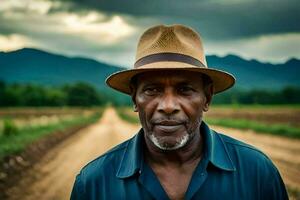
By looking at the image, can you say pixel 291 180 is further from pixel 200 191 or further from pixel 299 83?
pixel 299 83

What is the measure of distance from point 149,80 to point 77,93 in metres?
106

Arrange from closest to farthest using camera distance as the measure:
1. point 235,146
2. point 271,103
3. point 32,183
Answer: point 235,146 < point 32,183 < point 271,103

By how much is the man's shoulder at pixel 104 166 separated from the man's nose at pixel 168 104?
38 centimetres

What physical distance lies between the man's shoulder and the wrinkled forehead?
0.44m

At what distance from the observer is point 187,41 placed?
115 inches

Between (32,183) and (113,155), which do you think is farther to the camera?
(32,183)

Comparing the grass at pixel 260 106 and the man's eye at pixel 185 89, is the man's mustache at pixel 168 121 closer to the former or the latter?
the man's eye at pixel 185 89

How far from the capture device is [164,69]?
9.28ft

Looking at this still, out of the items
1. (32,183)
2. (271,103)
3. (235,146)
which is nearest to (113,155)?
(235,146)

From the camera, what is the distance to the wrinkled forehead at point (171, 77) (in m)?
2.83

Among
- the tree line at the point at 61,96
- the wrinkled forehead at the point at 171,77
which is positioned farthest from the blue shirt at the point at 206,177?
the tree line at the point at 61,96

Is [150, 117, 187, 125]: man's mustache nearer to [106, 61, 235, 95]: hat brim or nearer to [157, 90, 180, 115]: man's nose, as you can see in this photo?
[157, 90, 180, 115]: man's nose

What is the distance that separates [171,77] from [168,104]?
0.18m

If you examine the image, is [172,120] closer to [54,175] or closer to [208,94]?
[208,94]
